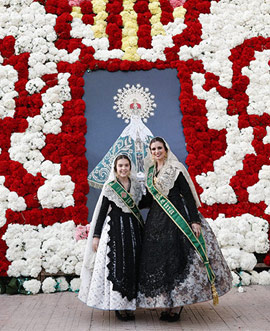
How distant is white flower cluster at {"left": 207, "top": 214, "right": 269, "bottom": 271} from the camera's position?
4473 mm

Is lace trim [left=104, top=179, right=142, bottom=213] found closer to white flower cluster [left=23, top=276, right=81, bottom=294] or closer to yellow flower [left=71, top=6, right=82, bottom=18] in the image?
white flower cluster [left=23, top=276, right=81, bottom=294]

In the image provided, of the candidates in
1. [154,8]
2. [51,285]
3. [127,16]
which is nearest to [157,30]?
[154,8]

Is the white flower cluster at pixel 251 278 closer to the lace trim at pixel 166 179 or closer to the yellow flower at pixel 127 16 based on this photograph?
the lace trim at pixel 166 179

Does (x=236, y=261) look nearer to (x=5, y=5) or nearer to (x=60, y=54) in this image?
(x=60, y=54)

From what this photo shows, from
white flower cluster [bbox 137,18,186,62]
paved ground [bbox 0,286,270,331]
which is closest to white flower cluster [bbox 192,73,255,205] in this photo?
white flower cluster [bbox 137,18,186,62]

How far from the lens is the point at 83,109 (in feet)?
16.0

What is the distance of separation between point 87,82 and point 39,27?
0.91 metres

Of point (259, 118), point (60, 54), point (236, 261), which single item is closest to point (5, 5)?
point (60, 54)

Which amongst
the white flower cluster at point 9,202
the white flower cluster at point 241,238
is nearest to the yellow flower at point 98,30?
the white flower cluster at point 9,202

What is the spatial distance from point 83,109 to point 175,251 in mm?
2386

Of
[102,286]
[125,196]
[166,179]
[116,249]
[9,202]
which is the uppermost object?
[166,179]

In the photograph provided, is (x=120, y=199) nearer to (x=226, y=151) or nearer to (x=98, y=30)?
(x=226, y=151)

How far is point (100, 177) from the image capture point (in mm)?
4660

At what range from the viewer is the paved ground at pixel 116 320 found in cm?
302
